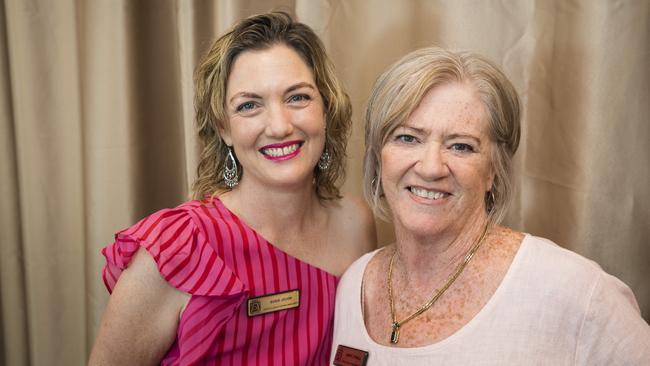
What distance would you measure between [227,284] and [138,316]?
218mm

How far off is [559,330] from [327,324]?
609 mm

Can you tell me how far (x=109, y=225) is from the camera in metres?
2.24

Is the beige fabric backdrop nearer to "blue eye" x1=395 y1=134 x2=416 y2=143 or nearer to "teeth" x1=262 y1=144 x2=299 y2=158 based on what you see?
"teeth" x1=262 y1=144 x2=299 y2=158

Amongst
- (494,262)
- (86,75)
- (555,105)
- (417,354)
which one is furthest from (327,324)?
(86,75)

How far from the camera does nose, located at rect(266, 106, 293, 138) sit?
152 cm

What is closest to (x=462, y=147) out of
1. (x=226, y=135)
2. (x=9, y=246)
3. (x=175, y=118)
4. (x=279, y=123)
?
(x=279, y=123)

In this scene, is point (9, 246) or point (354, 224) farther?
point (9, 246)

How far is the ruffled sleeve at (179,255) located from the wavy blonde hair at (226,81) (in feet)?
0.86

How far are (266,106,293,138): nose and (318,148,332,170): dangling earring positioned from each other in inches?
9.7

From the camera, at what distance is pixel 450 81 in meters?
1.33

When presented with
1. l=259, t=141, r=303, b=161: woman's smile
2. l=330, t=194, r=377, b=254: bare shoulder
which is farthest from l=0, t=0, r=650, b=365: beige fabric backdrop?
l=259, t=141, r=303, b=161: woman's smile

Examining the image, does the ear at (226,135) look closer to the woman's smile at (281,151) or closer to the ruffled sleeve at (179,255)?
the woman's smile at (281,151)

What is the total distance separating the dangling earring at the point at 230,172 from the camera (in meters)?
1.73

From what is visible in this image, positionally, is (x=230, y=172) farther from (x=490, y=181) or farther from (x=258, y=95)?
(x=490, y=181)
